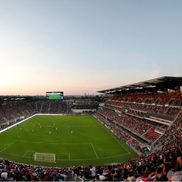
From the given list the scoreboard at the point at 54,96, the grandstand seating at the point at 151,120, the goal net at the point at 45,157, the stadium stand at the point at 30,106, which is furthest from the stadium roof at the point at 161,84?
the scoreboard at the point at 54,96

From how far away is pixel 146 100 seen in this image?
61.0 metres

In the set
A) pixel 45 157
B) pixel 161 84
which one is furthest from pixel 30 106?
pixel 45 157

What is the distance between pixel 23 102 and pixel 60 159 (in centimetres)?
8382

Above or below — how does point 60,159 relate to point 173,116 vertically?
below

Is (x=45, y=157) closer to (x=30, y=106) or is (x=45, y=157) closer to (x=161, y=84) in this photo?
(x=161, y=84)

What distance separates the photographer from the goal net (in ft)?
120

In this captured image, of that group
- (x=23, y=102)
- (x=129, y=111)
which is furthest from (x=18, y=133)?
(x=23, y=102)

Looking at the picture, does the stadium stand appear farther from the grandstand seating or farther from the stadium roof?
the stadium roof

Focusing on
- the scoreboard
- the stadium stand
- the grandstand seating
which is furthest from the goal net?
the scoreboard

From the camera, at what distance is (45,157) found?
125ft

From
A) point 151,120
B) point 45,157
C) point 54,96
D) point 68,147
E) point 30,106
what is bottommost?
point 68,147

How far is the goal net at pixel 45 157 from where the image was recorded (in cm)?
3663

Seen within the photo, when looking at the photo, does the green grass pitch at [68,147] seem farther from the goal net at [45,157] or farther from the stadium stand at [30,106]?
the stadium stand at [30,106]

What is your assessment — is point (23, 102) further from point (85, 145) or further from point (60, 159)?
point (60, 159)
